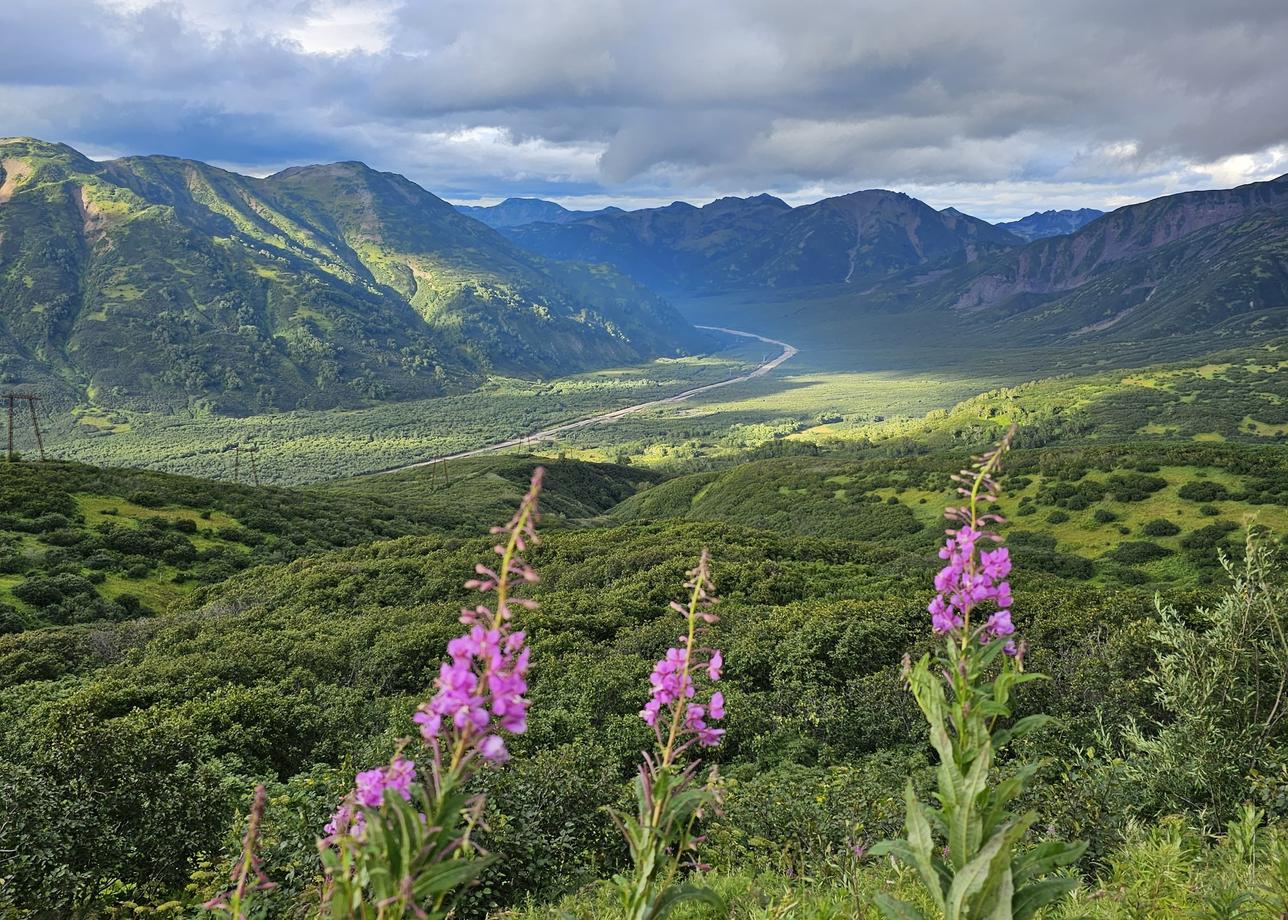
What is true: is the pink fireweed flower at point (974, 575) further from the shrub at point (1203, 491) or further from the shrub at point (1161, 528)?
the shrub at point (1203, 491)

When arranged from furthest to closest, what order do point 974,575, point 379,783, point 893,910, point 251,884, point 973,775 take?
point 251,884 → point 974,575 → point 893,910 → point 973,775 → point 379,783

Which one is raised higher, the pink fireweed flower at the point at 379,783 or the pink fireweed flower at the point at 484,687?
the pink fireweed flower at the point at 484,687

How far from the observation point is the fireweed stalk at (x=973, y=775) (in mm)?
3035

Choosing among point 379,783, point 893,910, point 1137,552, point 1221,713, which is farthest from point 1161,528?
point 379,783

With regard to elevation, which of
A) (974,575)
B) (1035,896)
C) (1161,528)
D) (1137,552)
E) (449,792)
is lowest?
(1137,552)

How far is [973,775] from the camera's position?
121 inches

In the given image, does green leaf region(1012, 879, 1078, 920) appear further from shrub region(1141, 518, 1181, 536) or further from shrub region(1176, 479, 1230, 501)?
shrub region(1176, 479, 1230, 501)

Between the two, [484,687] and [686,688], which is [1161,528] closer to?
[686,688]

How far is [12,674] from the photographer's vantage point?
703 inches

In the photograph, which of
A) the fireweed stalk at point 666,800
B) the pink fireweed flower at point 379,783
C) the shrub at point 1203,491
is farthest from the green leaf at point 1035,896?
the shrub at point 1203,491

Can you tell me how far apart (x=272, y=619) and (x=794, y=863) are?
72.7ft

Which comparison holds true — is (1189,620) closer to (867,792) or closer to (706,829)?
(867,792)

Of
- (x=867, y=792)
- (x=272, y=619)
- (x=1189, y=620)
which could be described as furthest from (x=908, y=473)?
(x=867, y=792)

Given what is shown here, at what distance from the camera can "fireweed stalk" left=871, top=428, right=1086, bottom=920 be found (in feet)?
9.96
